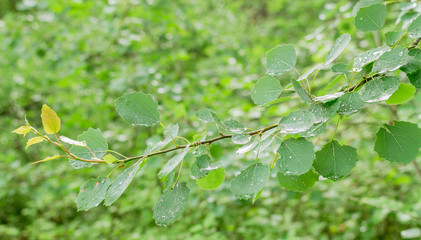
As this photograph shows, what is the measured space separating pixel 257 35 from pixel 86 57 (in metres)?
3.11

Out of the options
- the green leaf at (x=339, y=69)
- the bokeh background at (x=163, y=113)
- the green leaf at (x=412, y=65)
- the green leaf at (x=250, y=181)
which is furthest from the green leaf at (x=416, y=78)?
the bokeh background at (x=163, y=113)

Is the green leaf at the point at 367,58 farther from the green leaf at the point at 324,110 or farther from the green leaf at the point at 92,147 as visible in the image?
the green leaf at the point at 92,147

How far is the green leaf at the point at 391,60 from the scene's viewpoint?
1.76 feet

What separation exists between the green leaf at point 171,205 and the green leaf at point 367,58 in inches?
16.6

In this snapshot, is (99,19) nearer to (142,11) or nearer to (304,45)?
(142,11)

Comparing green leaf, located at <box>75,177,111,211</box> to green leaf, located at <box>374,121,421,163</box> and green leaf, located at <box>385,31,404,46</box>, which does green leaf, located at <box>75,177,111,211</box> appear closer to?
green leaf, located at <box>374,121,421,163</box>

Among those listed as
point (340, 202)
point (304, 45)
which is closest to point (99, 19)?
point (304, 45)

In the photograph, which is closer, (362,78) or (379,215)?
(362,78)

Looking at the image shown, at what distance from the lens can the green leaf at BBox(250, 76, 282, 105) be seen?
0.64 m

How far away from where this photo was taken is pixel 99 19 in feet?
10.1

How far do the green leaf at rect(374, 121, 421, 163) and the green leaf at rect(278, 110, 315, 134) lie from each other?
227mm

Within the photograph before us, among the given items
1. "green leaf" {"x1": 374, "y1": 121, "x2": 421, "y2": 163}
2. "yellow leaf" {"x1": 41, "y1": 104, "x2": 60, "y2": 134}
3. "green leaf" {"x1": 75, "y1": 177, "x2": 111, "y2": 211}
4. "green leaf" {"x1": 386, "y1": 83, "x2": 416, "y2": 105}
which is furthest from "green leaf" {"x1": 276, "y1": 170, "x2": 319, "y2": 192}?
"yellow leaf" {"x1": 41, "y1": 104, "x2": 60, "y2": 134}

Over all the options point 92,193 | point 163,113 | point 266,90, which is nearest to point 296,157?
point 266,90

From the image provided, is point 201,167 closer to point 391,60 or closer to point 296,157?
point 296,157
